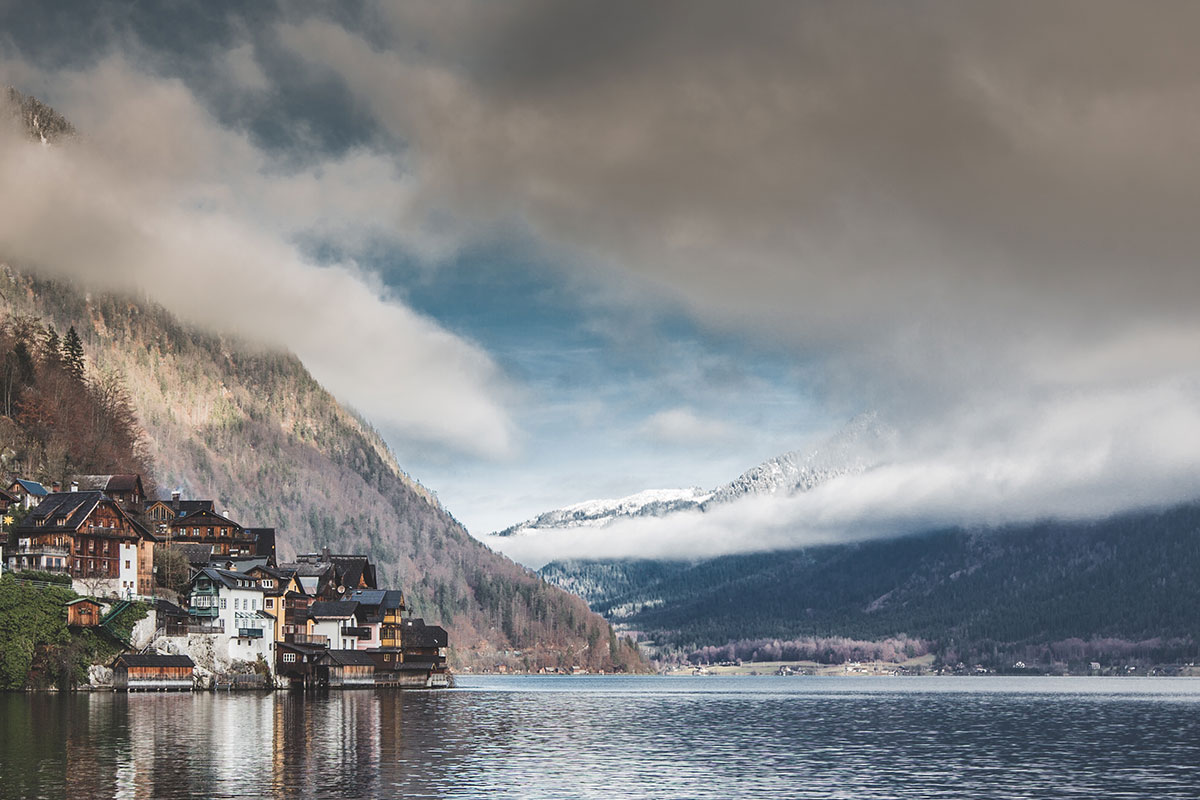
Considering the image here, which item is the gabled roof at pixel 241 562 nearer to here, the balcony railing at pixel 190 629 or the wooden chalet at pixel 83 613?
the balcony railing at pixel 190 629

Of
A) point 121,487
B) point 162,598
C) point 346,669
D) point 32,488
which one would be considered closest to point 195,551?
point 121,487

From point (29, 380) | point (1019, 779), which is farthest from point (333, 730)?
point (29, 380)

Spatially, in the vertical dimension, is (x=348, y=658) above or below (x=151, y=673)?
below

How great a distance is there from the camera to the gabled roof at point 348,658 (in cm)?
18350

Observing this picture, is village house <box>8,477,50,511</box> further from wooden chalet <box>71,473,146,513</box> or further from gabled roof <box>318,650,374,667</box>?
gabled roof <box>318,650,374,667</box>

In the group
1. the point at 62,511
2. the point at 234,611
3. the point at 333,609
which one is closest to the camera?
the point at 62,511

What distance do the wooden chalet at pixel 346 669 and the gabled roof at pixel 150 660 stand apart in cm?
2919

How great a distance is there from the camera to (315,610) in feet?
630

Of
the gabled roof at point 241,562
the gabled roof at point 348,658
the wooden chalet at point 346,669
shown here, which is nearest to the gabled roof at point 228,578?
the gabled roof at point 241,562

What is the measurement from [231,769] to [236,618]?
101 metres

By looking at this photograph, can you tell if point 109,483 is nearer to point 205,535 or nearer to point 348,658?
point 205,535

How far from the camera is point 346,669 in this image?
622 ft

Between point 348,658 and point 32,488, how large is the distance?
5242cm

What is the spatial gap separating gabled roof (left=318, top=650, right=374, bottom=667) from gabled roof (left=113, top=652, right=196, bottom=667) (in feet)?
102
